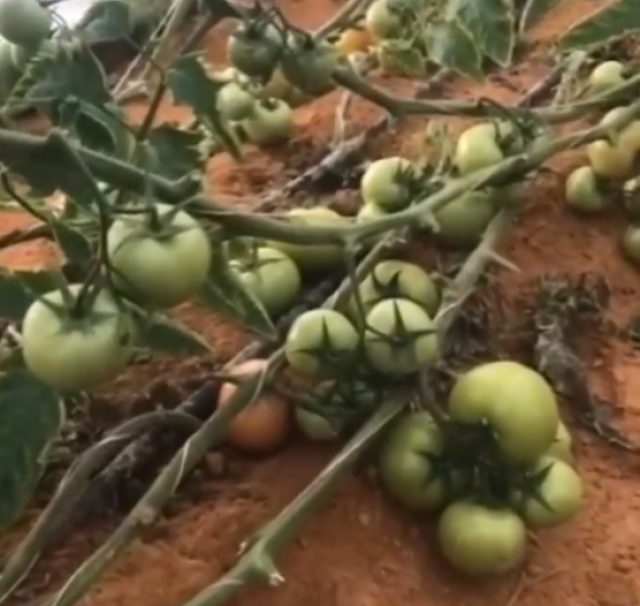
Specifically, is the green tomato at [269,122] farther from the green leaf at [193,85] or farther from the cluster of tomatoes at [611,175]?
the green leaf at [193,85]

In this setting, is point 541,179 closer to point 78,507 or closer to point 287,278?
point 287,278

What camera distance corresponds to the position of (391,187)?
2.81 feet

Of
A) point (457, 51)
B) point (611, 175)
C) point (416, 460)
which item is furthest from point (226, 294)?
point (611, 175)

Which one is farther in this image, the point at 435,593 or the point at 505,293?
the point at 505,293

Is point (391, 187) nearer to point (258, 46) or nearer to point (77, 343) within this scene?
point (258, 46)

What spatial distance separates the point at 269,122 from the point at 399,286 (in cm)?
37

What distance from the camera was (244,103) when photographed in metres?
0.99

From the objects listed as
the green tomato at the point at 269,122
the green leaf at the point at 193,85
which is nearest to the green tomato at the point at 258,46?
the green leaf at the point at 193,85

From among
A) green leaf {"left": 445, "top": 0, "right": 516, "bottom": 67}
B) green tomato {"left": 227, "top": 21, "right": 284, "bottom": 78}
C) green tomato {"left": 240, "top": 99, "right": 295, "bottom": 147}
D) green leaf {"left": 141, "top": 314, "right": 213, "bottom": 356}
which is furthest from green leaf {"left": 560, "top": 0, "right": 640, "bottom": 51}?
green tomato {"left": 240, "top": 99, "right": 295, "bottom": 147}

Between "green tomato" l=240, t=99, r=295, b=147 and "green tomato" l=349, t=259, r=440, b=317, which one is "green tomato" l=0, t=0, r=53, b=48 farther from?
"green tomato" l=240, t=99, r=295, b=147

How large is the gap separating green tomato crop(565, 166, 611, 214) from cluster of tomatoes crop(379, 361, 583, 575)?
30 cm

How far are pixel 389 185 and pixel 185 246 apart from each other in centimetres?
38

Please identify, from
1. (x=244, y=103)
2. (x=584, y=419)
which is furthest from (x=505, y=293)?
(x=244, y=103)

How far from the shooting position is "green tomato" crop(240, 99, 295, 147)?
3.60ft
